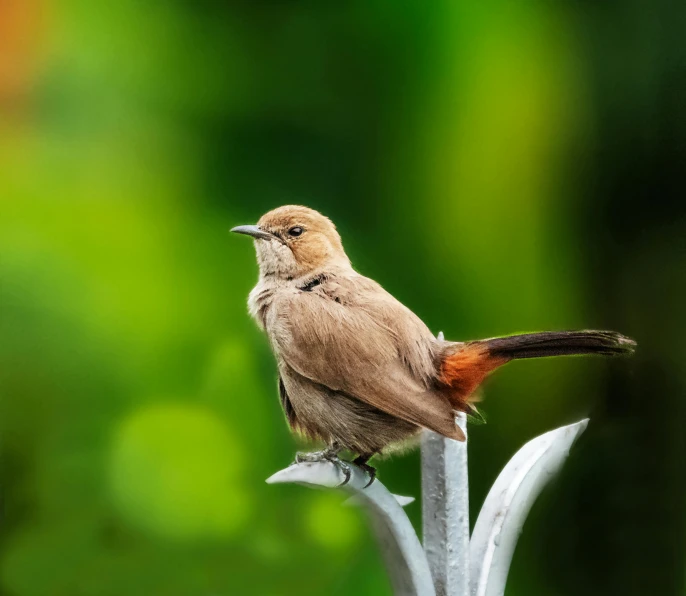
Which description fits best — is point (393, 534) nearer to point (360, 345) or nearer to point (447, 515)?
point (447, 515)

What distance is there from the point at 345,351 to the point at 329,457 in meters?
0.16

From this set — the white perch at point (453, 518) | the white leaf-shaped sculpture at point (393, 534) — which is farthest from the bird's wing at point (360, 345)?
the white leaf-shaped sculpture at point (393, 534)

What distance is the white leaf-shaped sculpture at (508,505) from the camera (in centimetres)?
114

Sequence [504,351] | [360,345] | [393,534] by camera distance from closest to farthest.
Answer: [393,534]
[504,351]
[360,345]

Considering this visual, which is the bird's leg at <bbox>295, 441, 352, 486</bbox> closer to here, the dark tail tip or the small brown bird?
the small brown bird

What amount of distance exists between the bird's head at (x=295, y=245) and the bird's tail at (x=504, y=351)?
0.89 ft

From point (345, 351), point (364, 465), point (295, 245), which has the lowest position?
point (364, 465)

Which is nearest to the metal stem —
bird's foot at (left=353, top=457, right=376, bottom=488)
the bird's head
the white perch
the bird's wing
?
the white perch

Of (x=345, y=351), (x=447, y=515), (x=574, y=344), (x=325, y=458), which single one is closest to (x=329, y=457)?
(x=325, y=458)

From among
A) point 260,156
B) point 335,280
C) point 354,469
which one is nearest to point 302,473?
point 354,469

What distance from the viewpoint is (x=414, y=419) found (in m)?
1.22

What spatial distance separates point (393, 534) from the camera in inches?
41.4

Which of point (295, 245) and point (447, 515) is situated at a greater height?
point (295, 245)

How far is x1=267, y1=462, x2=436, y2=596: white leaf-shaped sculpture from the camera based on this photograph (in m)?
1.03
